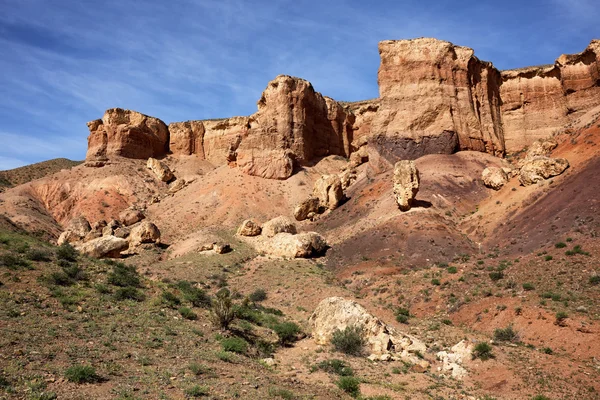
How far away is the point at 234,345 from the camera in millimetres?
15945

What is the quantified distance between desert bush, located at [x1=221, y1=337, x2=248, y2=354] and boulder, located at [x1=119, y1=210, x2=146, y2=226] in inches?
1503

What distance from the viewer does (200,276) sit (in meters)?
33.3

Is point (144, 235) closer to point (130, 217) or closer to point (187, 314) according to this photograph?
point (130, 217)

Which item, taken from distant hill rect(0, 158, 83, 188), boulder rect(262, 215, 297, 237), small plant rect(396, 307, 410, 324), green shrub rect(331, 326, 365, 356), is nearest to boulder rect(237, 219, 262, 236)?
boulder rect(262, 215, 297, 237)

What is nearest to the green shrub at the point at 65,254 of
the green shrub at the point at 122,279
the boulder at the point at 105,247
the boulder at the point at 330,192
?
the green shrub at the point at 122,279

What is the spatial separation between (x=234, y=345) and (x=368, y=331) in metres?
5.16

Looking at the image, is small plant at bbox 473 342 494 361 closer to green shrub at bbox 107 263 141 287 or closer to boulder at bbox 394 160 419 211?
green shrub at bbox 107 263 141 287

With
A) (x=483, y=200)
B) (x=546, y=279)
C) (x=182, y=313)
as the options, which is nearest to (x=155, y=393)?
(x=182, y=313)

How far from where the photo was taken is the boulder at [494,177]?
3828 centimetres

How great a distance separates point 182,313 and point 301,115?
40.0 m

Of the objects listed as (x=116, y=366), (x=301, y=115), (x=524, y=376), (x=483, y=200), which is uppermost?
(x=301, y=115)

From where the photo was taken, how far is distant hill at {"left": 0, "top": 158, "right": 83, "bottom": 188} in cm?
7212

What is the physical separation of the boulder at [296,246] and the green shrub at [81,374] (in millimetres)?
25102

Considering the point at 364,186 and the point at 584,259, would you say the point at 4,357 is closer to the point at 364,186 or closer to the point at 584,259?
the point at 584,259
